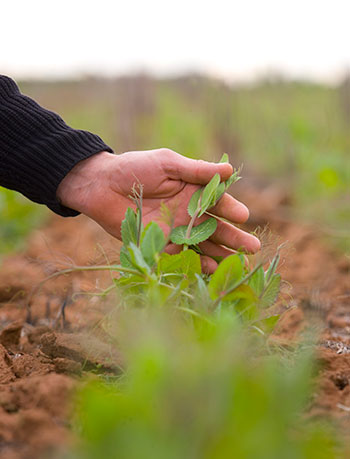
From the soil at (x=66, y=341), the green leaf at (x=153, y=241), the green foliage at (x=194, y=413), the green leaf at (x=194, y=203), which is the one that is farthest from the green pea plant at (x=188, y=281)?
the green foliage at (x=194, y=413)

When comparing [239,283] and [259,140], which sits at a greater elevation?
[239,283]

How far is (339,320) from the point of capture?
208 centimetres

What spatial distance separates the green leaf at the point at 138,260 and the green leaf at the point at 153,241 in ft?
0.13

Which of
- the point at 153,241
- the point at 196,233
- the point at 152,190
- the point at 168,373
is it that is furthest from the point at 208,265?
the point at 168,373

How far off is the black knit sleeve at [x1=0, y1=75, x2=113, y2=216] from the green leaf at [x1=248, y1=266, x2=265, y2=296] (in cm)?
88

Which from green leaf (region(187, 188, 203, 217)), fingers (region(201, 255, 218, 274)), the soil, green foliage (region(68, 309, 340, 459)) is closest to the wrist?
the soil

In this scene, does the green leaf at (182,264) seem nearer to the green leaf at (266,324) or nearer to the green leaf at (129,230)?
the green leaf at (129,230)

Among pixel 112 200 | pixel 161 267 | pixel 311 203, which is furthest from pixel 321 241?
pixel 161 267

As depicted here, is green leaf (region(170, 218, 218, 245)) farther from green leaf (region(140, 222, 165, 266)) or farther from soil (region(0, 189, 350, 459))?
green leaf (region(140, 222, 165, 266))

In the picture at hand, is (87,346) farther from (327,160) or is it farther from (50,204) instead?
(327,160)

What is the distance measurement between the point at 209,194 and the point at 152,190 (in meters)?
0.30

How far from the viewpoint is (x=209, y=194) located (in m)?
1.60

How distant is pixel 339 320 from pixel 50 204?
3.88 ft

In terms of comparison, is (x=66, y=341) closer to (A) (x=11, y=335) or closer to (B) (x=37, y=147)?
(A) (x=11, y=335)
